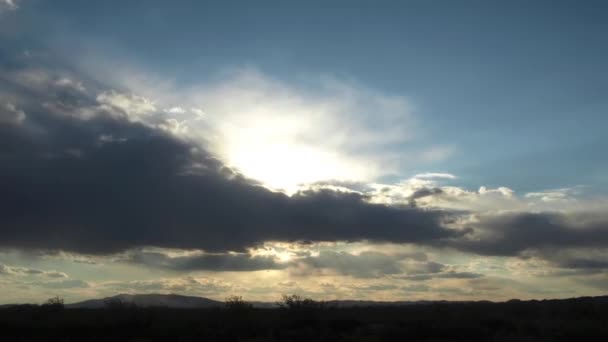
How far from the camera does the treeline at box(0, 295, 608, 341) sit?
29.8m

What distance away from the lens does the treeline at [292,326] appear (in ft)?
97.6

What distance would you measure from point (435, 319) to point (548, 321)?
6816 mm

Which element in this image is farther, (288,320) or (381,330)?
(288,320)

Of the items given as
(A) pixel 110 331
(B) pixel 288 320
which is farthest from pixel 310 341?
(A) pixel 110 331

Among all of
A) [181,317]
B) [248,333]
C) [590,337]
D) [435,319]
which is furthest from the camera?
[181,317]

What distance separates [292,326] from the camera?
1323 inches

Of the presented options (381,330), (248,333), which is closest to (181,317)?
(248,333)

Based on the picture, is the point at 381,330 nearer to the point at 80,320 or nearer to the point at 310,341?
the point at 310,341

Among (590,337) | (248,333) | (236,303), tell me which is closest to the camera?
(590,337)

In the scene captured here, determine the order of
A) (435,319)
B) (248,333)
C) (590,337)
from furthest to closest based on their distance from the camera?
(435,319)
(248,333)
(590,337)

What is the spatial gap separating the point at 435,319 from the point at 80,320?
21.5 meters

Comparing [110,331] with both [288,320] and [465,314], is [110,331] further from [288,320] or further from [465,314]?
[465,314]

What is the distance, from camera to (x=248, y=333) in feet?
101

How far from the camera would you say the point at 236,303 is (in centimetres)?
4116
